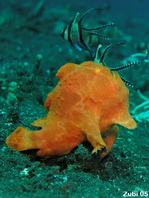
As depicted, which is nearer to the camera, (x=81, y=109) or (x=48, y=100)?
(x=81, y=109)

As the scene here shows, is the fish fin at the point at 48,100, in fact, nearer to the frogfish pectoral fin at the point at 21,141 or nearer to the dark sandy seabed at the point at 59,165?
the frogfish pectoral fin at the point at 21,141

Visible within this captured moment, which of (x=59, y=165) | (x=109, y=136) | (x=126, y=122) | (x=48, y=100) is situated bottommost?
(x=59, y=165)

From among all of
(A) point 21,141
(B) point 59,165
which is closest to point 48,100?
Answer: (A) point 21,141

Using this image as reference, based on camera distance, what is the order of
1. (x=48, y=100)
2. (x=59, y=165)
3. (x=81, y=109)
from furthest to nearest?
1. (x=59, y=165)
2. (x=48, y=100)
3. (x=81, y=109)

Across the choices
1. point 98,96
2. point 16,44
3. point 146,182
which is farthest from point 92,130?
point 16,44

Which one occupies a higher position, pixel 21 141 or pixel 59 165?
pixel 21 141

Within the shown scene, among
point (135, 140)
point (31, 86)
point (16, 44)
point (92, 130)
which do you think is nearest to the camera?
point (92, 130)

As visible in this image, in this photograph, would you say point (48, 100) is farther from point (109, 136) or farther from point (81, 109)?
point (109, 136)

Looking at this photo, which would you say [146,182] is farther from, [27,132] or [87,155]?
[27,132]

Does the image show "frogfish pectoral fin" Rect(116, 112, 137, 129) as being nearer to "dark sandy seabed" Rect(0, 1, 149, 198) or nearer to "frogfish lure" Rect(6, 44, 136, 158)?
"frogfish lure" Rect(6, 44, 136, 158)
